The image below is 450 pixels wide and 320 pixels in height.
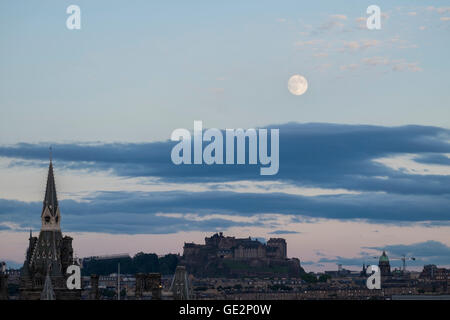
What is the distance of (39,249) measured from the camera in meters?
184

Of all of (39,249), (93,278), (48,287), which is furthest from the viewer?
(39,249)

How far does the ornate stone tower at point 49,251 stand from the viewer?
180 m

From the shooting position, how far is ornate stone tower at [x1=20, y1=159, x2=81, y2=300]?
590 feet

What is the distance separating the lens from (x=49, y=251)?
184 meters
